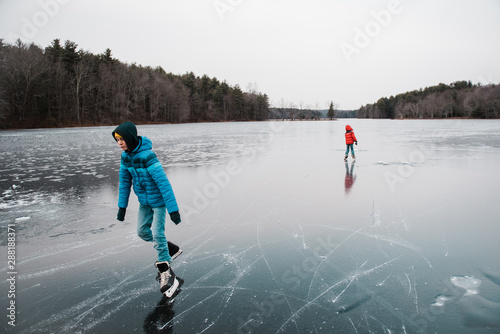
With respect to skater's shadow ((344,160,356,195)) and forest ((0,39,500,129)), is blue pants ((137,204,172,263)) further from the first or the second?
forest ((0,39,500,129))

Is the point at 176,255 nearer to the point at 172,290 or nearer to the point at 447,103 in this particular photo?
the point at 172,290

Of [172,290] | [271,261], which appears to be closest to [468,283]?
[271,261]

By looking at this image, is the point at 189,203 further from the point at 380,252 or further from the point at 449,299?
the point at 449,299

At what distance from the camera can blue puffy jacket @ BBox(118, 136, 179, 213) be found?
9.55 ft

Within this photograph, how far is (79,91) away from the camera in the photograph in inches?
1997

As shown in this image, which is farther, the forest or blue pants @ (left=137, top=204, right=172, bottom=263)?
the forest

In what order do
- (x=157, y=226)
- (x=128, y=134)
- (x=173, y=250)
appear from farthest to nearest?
(x=173, y=250) < (x=157, y=226) < (x=128, y=134)

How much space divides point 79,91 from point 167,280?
2280 inches

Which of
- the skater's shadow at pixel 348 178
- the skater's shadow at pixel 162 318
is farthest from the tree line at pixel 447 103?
the skater's shadow at pixel 162 318

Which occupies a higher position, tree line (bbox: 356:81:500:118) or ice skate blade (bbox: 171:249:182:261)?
tree line (bbox: 356:81:500:118)

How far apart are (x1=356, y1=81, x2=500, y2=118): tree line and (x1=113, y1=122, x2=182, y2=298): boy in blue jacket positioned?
10652cm

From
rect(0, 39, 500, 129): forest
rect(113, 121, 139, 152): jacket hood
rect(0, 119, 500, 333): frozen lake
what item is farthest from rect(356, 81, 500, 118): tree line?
rect(113, 121, 139, 152): jacket hood

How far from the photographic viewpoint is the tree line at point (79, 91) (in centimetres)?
3922

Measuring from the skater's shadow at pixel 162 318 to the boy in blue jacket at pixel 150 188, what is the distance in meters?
0.10
